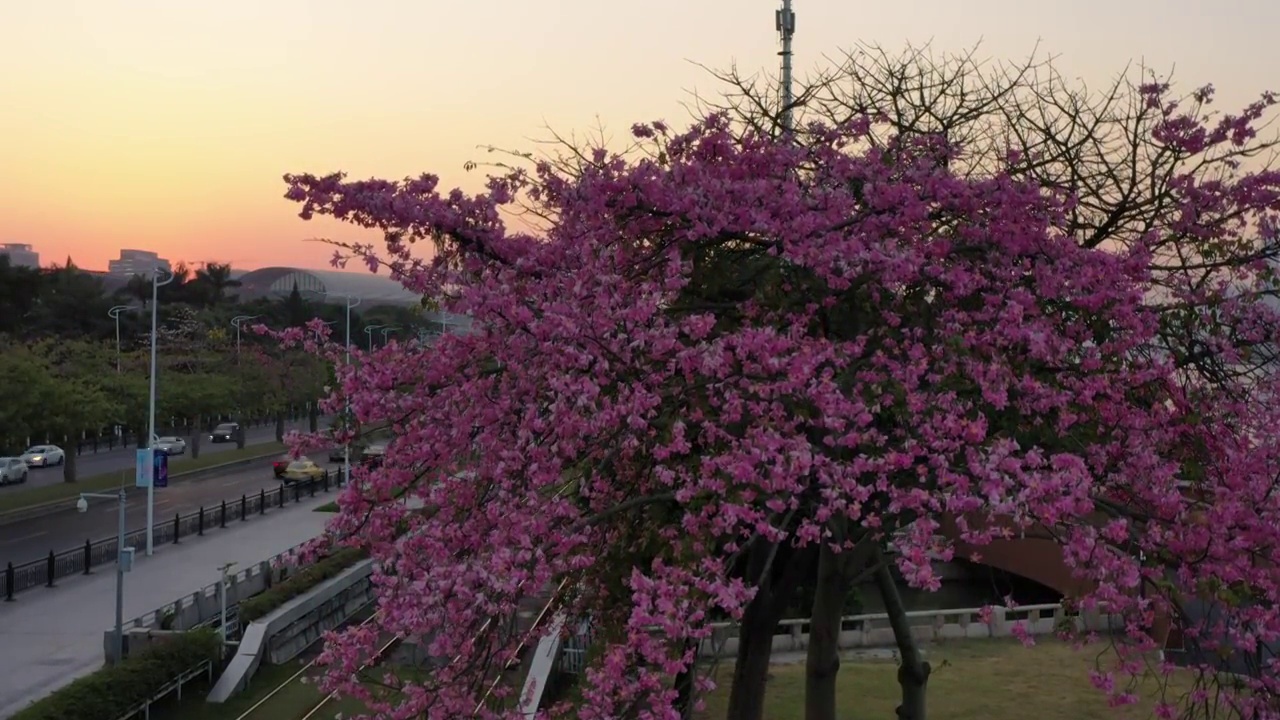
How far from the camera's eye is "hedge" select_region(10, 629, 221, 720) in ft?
56.8

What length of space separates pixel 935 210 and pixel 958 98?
4591 millimetres

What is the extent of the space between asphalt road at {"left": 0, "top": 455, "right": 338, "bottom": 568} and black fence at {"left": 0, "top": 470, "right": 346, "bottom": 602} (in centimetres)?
63

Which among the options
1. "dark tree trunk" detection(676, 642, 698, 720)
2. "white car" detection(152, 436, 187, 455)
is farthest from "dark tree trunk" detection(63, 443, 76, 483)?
"dark tree trunk" detection(676, 642, 698, 720)

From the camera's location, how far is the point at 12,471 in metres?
46.0

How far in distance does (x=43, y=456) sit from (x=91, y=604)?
99.7 ft

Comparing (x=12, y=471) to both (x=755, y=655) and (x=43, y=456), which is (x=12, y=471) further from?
(x=755, y=655)

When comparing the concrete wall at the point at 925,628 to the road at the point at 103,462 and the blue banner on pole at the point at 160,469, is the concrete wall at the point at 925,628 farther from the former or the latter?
the road at the point at 103,462

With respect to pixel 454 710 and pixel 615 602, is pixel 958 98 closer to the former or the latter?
pixel 615 602

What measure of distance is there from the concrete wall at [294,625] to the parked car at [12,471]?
904 inches

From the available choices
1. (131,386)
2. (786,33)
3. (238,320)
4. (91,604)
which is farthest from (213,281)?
(786,33)

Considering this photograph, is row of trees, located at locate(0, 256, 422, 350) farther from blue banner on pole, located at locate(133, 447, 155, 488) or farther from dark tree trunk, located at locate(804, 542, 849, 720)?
dark tree trunk, located at locate(804, 542, 849, 720)

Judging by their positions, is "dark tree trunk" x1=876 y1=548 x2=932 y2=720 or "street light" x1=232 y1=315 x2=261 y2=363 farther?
"street light" x1=232 y1=315 x2=261 y2=363

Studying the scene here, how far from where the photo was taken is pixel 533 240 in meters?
8.31

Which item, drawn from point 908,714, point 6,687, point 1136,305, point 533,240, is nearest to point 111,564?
point 6,687
